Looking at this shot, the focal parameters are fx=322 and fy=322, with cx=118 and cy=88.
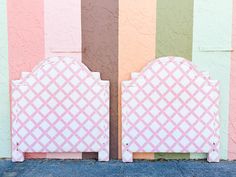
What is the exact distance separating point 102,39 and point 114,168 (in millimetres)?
878

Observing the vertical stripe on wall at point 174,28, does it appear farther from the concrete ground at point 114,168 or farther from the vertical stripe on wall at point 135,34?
the concrete ground at point 114,168

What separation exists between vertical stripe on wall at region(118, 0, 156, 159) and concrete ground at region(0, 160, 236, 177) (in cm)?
62

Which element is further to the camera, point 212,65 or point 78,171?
point 212,65

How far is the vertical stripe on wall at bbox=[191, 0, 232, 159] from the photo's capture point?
2.20 meters

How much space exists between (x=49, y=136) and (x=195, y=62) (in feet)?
3.71

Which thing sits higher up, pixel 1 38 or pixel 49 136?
pixel 1 38

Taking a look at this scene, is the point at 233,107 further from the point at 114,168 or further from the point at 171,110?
the point at 114,168

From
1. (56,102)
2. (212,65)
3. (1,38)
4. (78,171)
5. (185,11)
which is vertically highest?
(185,11)

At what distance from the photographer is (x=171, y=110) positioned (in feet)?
7.20

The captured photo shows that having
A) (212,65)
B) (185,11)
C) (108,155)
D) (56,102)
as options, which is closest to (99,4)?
(185,11)

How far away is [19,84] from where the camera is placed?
2189 mm

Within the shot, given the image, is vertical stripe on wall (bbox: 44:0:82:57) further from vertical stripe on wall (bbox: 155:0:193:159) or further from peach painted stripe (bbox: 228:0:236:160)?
peach painted stripe (bbox: 228:0:236:160)

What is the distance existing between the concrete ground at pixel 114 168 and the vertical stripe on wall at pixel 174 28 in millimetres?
743

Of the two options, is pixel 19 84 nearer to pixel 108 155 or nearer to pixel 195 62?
pixel 108 155
